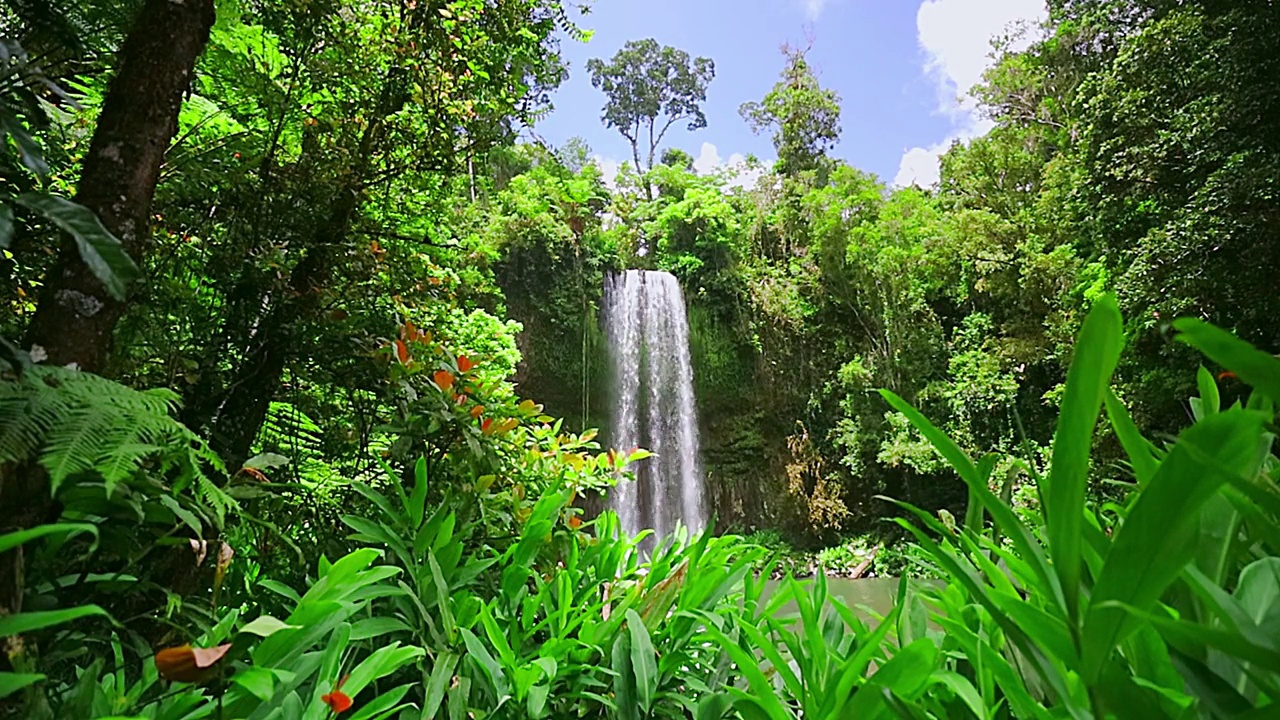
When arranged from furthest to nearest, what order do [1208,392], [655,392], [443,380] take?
[655,392] < [443,380] < [1208,392]

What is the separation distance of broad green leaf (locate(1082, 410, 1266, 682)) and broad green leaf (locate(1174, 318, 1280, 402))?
0.08 ft

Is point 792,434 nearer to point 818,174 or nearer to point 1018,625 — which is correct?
point 818,174

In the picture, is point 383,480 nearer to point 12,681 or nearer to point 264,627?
point 264,627

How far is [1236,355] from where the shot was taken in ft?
1.00

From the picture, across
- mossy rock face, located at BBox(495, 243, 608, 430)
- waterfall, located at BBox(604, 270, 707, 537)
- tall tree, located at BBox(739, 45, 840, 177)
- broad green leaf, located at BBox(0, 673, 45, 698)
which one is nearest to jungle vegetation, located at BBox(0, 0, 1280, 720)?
broad green leaf, located at BBox(0, 673, 45, 698)

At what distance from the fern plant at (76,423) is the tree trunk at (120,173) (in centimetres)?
Result: 13

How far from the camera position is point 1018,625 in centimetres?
47

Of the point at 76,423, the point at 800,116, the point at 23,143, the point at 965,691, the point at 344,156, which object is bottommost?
the point at 965,691

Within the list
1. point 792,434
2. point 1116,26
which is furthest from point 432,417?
point 792,434

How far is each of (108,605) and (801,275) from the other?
1004 centimetres

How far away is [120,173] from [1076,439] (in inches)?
42.4

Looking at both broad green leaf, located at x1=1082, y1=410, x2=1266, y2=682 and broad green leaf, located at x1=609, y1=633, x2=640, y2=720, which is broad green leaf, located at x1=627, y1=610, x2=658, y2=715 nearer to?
broad green leaf, located at x1=609, y1=633, x2=640, y2=720

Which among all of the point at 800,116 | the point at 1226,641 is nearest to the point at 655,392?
the point at 800,116

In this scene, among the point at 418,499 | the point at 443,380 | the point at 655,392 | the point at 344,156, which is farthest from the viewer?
the point at 655,392
